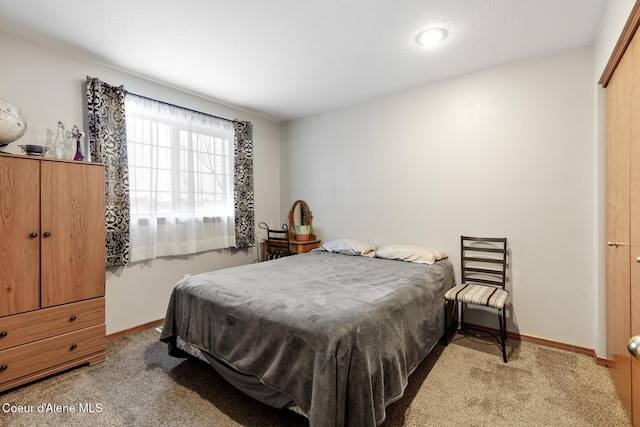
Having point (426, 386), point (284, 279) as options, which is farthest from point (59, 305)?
point (426, 386)

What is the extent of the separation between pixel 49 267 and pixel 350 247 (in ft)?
8.75

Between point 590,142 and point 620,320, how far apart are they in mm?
1458

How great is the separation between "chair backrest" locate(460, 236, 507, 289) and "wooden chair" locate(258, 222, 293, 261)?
210 cm

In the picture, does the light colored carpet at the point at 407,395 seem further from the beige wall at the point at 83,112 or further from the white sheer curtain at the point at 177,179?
the white sheer curtain at the point at 177,179

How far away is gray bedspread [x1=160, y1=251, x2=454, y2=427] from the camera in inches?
55.4

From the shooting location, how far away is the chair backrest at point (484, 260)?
2.83m

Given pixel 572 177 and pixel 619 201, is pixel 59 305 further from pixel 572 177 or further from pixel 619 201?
pixel 572 177

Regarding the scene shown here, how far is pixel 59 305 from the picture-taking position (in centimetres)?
222

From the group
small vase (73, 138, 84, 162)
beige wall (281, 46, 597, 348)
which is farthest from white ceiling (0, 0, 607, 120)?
small vase (73, 138, 84, 162)

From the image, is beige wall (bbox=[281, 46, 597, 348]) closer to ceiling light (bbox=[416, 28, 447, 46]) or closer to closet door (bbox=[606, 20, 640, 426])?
closet door (bbox=[606, 20, 640, 426])

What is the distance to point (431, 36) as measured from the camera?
2352 mm

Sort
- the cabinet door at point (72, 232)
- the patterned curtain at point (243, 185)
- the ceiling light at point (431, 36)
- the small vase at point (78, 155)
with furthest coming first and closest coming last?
the patterned curtain at point (243, 185)
the small vase at point (78, 155)
the ceiling light at point (431, 36)
the cabinet door at point (72, 232)

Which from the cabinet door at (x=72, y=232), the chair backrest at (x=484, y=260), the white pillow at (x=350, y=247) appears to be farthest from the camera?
the white pillow at (x=350, y=247)

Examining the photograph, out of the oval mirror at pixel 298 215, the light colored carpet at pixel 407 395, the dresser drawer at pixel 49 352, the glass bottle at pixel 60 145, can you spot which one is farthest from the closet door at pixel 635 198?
the glass bottle at pixel 60 145
